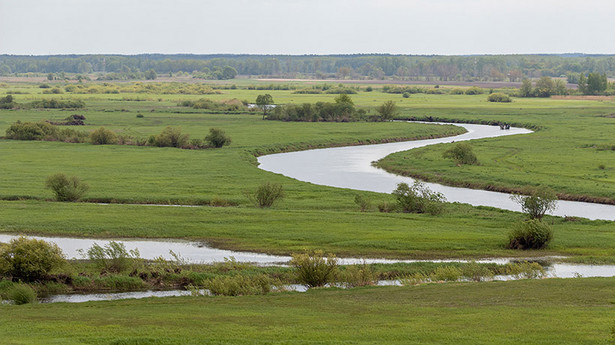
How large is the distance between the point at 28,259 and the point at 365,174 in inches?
1565

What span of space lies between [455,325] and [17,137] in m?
76.3

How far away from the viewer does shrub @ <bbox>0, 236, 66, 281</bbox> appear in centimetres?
2820

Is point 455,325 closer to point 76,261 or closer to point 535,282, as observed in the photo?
point 535,282

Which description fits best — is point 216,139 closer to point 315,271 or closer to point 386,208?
point 386,208

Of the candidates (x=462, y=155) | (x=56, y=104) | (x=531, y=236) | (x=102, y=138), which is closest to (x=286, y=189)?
(x=462, y=155)

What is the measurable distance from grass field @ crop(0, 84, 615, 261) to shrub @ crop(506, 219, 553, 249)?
0.49 meters

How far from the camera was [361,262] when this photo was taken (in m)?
32.9

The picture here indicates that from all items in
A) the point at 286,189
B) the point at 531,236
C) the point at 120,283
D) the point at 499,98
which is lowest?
the point at 499,98

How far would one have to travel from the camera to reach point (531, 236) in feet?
118

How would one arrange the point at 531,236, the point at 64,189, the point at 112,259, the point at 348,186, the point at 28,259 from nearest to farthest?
the point at 28,259 < the point at 112,259 < the point at 531,236 < the point at 64,189 < the point at 348,186

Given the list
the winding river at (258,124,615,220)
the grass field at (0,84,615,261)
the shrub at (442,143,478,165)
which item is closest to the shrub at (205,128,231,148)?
the grass field at (0,84,615,261)

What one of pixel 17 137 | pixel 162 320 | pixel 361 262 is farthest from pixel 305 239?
pixel 17 137

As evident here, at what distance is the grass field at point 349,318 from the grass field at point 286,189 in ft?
33.1

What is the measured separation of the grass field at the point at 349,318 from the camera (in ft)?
60.6
